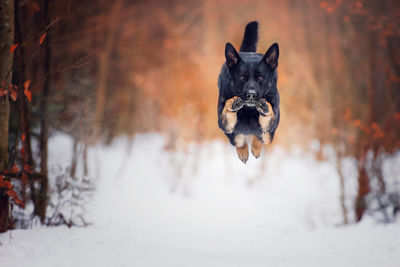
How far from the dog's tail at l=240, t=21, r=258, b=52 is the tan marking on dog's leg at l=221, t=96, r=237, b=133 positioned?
807 mm

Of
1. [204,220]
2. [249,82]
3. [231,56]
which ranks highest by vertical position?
[231,56]

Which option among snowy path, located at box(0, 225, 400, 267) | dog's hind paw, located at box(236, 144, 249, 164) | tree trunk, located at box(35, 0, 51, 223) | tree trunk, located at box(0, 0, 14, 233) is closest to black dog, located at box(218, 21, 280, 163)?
dog's hind paw, located at box(236, 144, 249, 164)

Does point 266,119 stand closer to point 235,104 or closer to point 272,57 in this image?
point 235,104

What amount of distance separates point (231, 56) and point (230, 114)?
0.46 m

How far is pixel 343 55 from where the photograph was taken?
40.5 feet

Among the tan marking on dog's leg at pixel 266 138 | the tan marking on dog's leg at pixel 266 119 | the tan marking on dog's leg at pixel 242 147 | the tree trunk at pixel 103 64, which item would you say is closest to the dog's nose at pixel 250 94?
the tan marking on dog's leg at pixel 266 119

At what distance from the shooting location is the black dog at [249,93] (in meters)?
2.42

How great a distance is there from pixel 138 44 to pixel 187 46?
10.2ft

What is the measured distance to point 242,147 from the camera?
3.21 metres

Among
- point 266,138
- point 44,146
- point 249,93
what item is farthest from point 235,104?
point 44,146

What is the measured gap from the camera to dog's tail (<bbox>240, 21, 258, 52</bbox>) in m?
3.03

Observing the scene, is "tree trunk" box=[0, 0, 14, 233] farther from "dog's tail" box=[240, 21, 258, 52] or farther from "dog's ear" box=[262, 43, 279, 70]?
"dog's ear" box=[262, 43, 279, 70]

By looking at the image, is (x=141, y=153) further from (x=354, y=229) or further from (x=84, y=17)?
(x=354, y=229)

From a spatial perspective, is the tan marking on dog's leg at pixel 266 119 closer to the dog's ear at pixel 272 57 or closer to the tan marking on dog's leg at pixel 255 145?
the dog's ear at pixel 272 57
